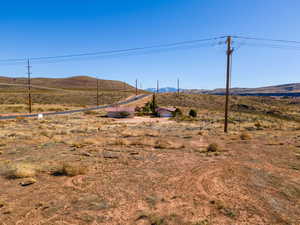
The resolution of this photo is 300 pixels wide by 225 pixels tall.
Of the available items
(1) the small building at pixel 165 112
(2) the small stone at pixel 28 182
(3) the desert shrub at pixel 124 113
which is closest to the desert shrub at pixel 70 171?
(2) the small stone at pixel 28 182

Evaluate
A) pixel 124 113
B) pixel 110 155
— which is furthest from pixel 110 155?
pixel 124 113

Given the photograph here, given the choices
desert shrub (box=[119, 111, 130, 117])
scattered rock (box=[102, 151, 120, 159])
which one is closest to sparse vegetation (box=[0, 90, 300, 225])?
scattered rock (box=[102, 151, 120, 159])

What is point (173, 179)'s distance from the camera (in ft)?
30.8

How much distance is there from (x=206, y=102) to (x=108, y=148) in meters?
78.3

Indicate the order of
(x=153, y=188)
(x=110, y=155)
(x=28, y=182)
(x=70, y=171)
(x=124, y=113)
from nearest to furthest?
(x=153, y=188)
(x=28, y=182)
(x=70, y=171)
(x=110, y=155)
(x=124, y=113)

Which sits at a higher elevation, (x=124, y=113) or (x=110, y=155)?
(x=124, y=113)

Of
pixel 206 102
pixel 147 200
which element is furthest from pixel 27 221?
pixel 206 102

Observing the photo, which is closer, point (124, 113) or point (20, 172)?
point (20, 172)

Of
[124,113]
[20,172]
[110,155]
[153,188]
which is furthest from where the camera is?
[124,113]

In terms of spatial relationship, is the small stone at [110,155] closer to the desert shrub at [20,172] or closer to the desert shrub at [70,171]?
the desert shrub at [70,171]

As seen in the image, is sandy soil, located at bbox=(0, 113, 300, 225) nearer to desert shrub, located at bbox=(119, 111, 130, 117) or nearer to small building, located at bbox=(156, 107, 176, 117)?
desert shrub, located at bbox=(119, 111, 130, 117)

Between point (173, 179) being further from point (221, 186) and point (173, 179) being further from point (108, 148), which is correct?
point (108, 148)

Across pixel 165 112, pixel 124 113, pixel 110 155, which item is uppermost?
pixel 165 112

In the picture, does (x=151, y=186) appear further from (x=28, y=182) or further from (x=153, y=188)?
(x=28, y=182)
